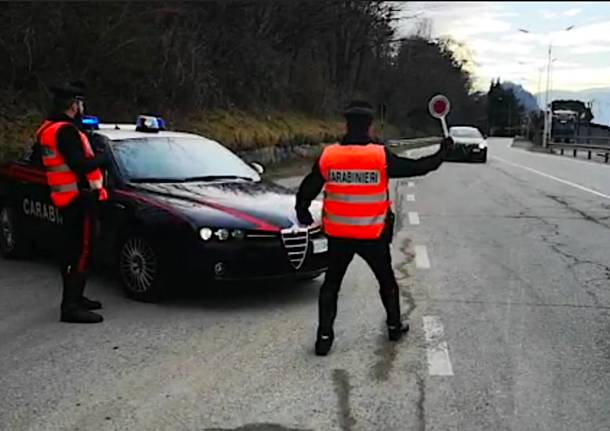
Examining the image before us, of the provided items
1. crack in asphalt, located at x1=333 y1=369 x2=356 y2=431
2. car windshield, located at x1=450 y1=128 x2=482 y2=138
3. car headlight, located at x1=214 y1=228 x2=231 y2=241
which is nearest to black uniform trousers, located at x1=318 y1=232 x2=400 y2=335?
crack in asphalt, located at x1=333 y1=369 x2=356 y2=431

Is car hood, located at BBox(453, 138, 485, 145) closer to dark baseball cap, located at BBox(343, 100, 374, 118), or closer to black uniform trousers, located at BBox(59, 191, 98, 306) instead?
black uniform trousers, located at BBox(59, 191, 98, 306)

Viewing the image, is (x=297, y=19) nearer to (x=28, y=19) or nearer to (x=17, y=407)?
(x=28, y=19)

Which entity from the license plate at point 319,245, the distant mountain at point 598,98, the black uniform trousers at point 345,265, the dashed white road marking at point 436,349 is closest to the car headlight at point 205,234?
the license plate at point 319,245

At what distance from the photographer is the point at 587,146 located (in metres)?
33.4

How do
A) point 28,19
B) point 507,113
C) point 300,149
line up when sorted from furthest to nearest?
1. point 507,113
2. point 300,149
3. point 28,19

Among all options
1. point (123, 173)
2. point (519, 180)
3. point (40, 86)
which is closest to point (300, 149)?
point (519, 180)

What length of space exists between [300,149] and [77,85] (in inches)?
942

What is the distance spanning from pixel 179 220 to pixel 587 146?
98.1 feet

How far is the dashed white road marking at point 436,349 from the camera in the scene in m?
5.09

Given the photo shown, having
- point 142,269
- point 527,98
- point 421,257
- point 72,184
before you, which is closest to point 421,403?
point 142,269

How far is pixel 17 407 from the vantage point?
447cm

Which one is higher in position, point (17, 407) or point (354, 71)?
point (354, 71)

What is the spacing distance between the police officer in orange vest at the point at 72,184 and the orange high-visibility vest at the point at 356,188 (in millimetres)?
1971

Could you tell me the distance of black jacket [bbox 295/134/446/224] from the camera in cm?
554
